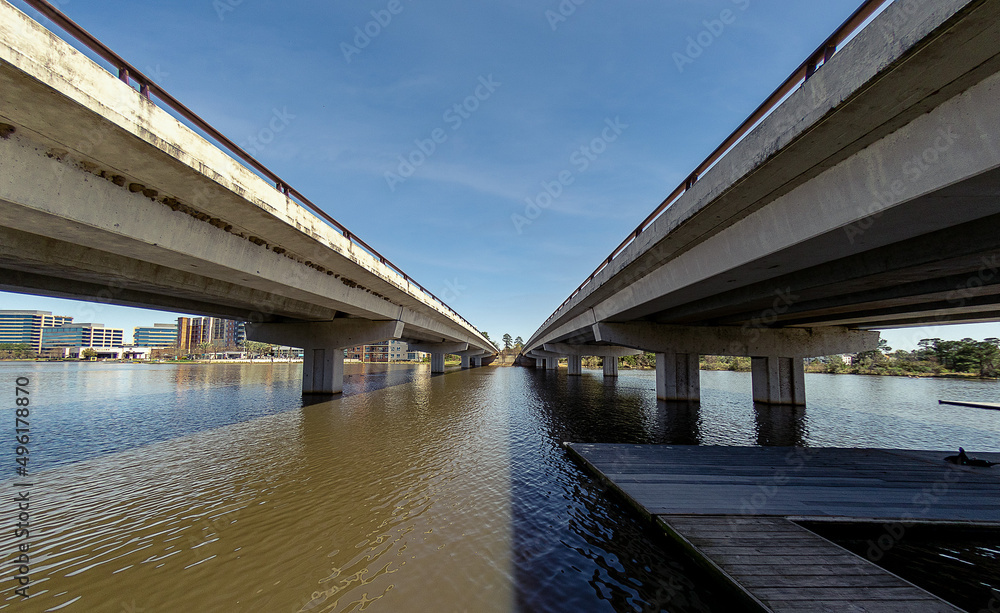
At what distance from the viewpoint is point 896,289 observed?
12844mm

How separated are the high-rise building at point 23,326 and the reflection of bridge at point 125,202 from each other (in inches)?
7775

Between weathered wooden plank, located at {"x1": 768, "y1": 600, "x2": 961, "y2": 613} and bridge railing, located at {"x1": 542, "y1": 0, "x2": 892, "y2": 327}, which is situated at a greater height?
bridge railing, located at {"x1": 542, "y1": 0, "x2": 892, "y2": 327}

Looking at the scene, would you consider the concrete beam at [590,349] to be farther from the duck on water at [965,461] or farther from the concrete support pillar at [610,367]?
the duck on water at [965,461]

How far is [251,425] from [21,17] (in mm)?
14292

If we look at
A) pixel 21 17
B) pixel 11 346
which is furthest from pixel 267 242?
pixel 11 346

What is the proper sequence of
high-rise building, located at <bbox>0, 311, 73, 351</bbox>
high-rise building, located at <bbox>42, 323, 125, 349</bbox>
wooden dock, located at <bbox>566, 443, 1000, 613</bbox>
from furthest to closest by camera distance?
high-rise building, located at <bbox>42, 323, 125, 349</bbox> < high-rise building, located at <bbox>0, 311, 73, 351</bbox> < wooden dock, located at <bbox>566, 443, 1000, 613</bbox>

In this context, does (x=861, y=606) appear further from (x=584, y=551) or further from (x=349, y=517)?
(x=349, y=517)

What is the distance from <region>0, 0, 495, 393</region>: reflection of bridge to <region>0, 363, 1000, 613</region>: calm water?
5.39m

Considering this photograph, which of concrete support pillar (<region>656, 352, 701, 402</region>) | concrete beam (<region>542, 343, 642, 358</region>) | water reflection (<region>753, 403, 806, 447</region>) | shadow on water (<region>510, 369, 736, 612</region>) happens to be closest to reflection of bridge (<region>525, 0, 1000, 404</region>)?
water reflection (<region>753, 403, 806, 447</region>)

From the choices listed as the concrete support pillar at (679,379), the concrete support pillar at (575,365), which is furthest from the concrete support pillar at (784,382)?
the concrete support pillar at (575,365)

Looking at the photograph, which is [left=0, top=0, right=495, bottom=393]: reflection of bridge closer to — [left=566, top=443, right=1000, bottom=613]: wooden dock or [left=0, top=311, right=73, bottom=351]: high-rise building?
[left=566, top=443, right=1000, bottom=613]: wooden dock

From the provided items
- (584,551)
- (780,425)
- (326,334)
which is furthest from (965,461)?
(326,334)

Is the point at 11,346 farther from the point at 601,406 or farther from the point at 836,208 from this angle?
the point at 836,208

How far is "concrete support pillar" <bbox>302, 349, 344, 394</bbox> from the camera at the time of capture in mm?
26250
